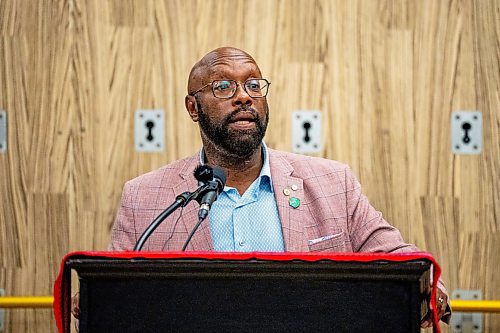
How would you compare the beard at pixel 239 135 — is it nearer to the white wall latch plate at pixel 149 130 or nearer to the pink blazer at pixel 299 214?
the pink blazer at pixel 299 214

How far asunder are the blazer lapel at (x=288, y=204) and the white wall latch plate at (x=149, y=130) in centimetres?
66

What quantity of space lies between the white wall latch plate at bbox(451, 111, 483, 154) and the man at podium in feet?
2.44

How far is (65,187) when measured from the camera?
3.18 meters

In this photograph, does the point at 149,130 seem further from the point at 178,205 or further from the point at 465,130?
the point at 178,205

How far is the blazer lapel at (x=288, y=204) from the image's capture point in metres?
2.43

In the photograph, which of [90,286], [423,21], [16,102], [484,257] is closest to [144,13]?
[16,102]

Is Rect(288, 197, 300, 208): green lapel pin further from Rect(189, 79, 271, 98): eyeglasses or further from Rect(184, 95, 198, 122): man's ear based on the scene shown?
Rect(184, 95, 198, 122): man's ear

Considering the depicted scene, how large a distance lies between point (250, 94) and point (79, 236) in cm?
102

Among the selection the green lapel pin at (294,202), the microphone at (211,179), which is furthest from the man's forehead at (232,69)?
the microphone at (211,179)

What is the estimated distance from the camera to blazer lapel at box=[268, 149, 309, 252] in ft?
7.98

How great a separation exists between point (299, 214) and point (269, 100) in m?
0.80

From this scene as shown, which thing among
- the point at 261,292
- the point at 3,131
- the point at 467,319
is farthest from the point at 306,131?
the point at 261,292

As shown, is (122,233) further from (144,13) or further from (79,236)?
(144,13)

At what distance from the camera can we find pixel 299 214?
249 centimetres
